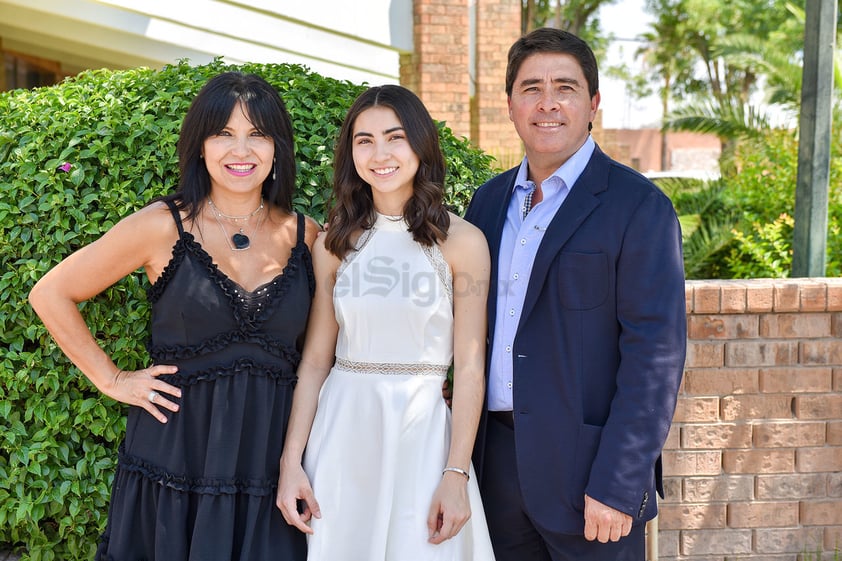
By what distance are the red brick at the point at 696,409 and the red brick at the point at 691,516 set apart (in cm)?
40

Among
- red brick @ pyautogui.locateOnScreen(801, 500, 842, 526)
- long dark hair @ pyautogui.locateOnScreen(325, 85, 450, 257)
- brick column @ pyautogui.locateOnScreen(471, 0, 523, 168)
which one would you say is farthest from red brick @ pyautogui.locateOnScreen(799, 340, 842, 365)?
brick column @ pyautogui.locateOnScreen(471, 0, 523, 168)

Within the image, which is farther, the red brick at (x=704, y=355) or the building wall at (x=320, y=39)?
the building wall at (x=320, y=39)

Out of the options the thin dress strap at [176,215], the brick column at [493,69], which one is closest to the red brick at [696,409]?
the thin dress strap at [176,215]

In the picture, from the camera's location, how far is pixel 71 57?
424 inches

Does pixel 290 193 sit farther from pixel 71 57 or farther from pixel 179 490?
pixel 71 57

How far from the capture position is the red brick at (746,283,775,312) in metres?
3.93

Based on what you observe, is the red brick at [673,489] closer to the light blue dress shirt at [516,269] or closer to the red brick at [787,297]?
the red brick at [787,297]

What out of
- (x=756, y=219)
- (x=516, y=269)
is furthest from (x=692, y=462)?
(x=756, y=219)

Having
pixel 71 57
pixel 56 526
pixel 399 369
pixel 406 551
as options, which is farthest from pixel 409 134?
pixel 71 57

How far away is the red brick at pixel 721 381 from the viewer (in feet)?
13.0

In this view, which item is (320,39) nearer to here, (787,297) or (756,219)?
(756,219)

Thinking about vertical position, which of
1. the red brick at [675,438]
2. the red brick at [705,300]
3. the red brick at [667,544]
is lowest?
the red brick at [667,544]

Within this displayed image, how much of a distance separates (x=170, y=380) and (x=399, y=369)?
2.39 feet

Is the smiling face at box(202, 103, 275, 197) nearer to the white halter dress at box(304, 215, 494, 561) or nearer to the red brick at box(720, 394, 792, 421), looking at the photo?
the white halter dress at box(304, 215, 494, 561)
